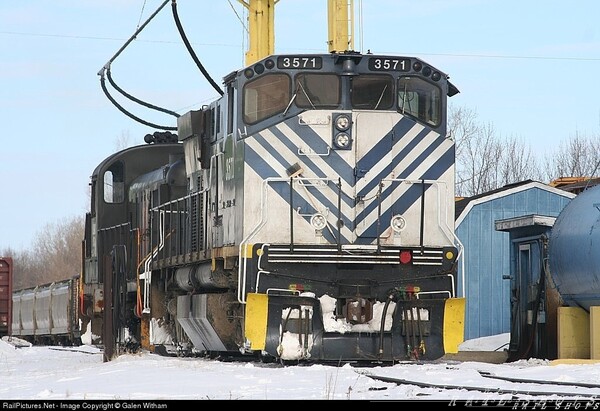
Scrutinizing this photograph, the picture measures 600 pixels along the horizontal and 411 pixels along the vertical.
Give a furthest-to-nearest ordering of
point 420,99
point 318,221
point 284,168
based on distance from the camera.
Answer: point 420,99 < point 284,168 < point 318,221

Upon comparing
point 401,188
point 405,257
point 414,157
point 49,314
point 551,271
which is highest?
point 414,157

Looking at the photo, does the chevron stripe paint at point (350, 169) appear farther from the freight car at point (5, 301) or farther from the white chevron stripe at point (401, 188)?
the freight car at point (5, 301)

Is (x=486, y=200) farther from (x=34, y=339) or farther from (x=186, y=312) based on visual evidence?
(x=34, y=339)

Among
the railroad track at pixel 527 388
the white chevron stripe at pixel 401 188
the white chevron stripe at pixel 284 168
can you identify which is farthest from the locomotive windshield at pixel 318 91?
the railroad track at pixel 527 388

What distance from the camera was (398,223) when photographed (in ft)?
43.9

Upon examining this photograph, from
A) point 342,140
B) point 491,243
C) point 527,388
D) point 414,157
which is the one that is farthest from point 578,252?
point 491,243

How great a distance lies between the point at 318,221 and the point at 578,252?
417cm

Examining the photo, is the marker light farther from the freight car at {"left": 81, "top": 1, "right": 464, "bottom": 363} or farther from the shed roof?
the shed roof

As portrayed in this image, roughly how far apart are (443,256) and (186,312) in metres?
4.07

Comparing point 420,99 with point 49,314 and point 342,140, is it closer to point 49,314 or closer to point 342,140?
point 342,140

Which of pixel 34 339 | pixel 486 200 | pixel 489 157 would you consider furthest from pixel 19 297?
pixel 486 200

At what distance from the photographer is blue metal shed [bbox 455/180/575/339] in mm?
24484

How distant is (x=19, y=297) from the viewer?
4731cm

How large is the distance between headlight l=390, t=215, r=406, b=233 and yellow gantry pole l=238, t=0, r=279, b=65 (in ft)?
33.1
